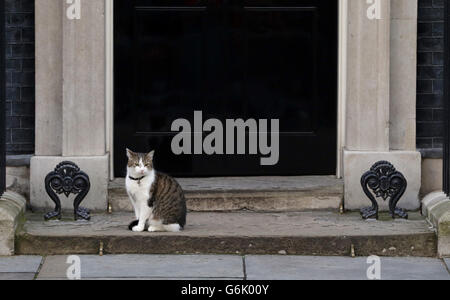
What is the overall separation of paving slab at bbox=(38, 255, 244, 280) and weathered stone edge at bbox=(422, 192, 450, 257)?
5.53 ft

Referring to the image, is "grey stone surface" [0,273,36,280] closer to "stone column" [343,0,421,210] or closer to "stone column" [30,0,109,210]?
"stone column" [30,0,109,210]

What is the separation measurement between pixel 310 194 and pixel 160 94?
1.81 metres

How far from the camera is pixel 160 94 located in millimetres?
11234

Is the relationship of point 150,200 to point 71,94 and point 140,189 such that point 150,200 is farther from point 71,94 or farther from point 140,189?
point 71,94

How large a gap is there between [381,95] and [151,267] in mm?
2992

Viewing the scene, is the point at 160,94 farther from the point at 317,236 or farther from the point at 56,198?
the point at 317,236

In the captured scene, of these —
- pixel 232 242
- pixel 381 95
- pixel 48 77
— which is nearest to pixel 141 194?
pixel 232 242

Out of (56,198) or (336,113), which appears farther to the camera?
(336,113)

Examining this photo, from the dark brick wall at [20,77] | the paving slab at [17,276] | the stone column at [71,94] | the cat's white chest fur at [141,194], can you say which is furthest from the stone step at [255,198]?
the paving slab at [17,276]

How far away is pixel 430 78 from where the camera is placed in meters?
11.0

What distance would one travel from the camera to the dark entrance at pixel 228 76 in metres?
11.2

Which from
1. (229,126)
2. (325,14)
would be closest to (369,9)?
(325,14)

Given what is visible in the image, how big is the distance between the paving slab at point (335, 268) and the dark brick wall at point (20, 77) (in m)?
2.78

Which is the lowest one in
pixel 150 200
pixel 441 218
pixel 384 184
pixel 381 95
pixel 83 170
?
pixel 441 218
